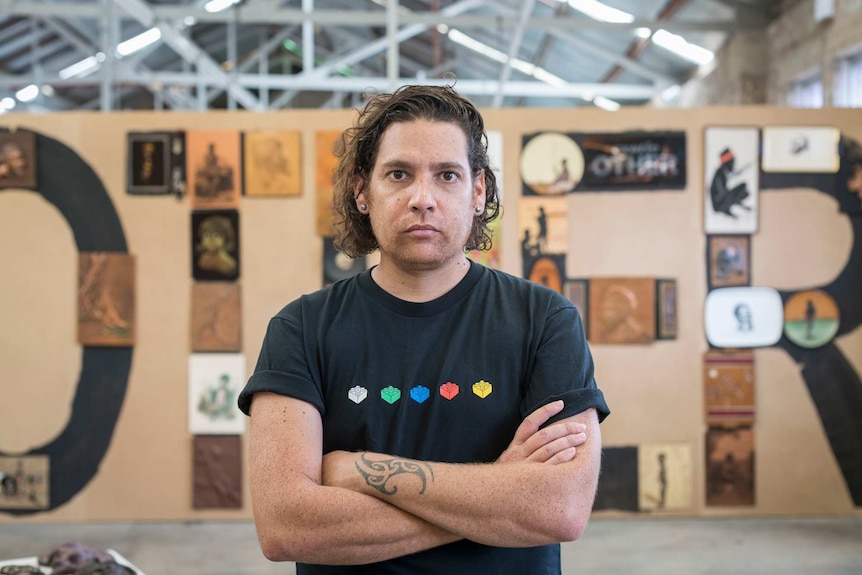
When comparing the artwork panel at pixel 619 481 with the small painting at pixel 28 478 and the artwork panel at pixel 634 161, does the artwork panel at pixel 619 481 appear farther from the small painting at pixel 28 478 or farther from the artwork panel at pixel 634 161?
the small painting at pixel 28 478

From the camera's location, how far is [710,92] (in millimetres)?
8664

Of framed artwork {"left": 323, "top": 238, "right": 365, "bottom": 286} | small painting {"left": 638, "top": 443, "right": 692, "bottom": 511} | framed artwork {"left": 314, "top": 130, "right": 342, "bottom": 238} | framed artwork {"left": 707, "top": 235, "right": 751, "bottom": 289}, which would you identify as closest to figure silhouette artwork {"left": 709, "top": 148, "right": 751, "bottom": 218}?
framed artwork {"left": 707, "top": 235, "right": 751, "bottom": 289}

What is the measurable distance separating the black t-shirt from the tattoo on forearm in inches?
2.2

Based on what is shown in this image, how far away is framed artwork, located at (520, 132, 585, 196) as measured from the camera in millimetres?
4637

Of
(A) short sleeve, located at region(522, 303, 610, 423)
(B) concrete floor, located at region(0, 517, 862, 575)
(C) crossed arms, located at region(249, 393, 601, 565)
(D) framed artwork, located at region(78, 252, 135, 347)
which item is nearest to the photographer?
(C) crossed arms, located at region(249, 393, 601, 565)

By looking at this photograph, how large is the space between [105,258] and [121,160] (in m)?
0.54

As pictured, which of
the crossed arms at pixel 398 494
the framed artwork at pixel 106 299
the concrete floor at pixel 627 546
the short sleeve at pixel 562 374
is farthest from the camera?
the framed artwork at pixel 106 299

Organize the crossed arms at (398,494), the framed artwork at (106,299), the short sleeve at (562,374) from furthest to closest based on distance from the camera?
the framed artwork at (106,299), the short sleeve at (562,374), the crossed arms at (398,494)

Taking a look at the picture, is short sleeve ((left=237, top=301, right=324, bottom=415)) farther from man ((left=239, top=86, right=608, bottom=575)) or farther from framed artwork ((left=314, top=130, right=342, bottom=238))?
framed artwork ((left=314, top=130, right=342, bottom=238))

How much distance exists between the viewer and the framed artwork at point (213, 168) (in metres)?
4.62

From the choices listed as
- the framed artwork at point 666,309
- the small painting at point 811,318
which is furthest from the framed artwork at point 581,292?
the small painting at point 811,318

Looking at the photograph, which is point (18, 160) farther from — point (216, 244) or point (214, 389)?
point (214, 389)

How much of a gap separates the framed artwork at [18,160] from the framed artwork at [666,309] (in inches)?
137

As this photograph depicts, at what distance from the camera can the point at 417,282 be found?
171 cm
